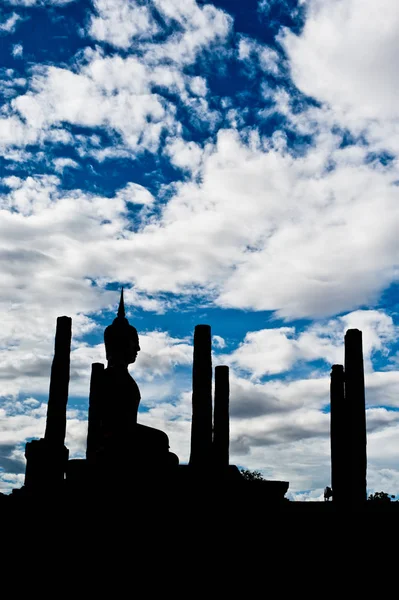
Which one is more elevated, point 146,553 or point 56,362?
point 56,362

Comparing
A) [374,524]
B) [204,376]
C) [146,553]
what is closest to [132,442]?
[146,553]

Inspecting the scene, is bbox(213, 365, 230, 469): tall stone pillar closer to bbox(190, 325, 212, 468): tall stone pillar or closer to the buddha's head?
bbox(190, 325, 212, 468): tall stone pillar

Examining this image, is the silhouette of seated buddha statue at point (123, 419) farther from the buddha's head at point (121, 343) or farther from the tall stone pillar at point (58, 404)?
the tall stone pillar at point (58, 404)

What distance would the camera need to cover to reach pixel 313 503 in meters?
8.70

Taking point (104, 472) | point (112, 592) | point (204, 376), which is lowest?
point (112, 592)

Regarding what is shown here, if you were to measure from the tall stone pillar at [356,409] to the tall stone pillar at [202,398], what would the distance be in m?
3.61

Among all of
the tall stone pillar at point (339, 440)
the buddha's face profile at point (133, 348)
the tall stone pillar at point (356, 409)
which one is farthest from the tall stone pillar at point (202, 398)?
the buddha's face profile at point (133, 348)

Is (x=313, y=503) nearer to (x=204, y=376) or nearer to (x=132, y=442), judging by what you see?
(x=132, y=442)

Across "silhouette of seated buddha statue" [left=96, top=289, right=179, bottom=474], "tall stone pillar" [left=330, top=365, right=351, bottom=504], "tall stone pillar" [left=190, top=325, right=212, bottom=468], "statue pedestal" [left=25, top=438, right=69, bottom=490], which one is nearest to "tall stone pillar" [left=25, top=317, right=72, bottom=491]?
"statue pedestal" [left=25, top=438, right=69, bottom=490]

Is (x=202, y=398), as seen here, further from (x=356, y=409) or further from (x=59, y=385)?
(x=356, y=409)

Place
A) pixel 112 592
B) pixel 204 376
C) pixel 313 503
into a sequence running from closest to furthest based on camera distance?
pixel 112 592 → pixel 313 503 → pixel 204 376

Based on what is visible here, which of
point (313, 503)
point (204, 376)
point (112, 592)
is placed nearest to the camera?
point (112, 592)

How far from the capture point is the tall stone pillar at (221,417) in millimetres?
17297

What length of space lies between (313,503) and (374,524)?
2.69 feet
